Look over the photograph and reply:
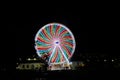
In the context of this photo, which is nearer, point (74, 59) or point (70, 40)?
point (70, 40)

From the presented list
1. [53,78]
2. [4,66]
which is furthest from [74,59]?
[4,66]

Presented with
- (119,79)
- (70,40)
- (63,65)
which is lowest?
(119,79)

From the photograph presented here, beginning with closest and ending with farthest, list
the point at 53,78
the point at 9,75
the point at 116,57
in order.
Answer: the point at 9,75, the point at 53,78, the point at 116,57

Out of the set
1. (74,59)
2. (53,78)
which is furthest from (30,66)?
(53,78)

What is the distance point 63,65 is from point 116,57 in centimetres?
1199

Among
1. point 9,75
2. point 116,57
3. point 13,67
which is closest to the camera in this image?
point 13,67

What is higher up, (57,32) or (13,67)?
(57,32)

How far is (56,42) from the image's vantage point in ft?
149

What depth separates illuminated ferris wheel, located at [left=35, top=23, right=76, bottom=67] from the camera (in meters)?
45.6

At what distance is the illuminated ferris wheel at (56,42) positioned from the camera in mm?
45594

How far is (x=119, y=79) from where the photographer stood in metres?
21.1

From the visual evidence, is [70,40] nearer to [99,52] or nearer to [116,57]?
[116,57]

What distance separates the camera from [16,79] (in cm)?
2005

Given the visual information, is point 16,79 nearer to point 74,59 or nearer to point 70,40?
point 70,40
